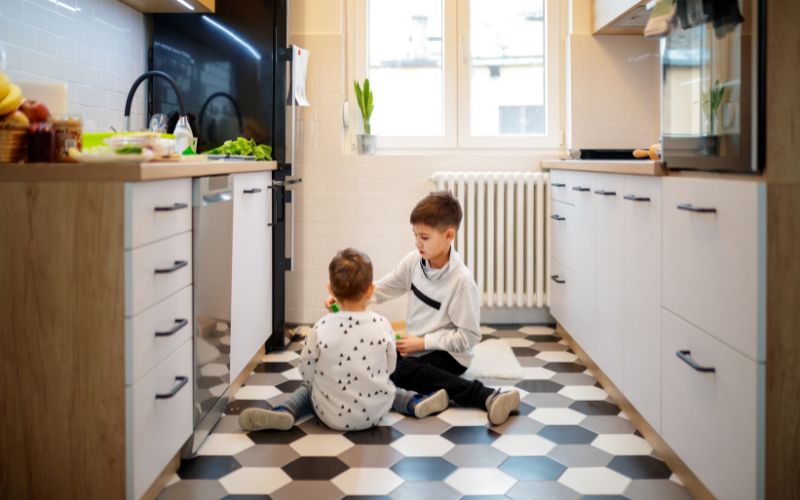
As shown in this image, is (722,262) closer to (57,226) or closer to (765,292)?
(765,292)

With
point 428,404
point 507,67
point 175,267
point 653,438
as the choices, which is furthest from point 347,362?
point 507,67

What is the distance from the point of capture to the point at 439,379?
3076 mm

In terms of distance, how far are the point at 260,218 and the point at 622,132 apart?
2.16m

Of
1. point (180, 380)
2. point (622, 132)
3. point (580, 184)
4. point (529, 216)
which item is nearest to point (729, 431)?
point (180, 380)

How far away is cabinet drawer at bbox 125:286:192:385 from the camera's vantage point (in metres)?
1.88

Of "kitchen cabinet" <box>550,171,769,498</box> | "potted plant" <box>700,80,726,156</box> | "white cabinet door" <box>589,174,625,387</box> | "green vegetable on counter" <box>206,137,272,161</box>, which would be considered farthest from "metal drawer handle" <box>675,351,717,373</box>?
"green vegetable on counter" <box>206,137,272,161</box>

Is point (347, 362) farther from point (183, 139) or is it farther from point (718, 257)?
point (718, 257)

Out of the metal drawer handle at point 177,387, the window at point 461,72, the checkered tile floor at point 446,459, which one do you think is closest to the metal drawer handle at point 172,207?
the metal drawer handle at point 177,387

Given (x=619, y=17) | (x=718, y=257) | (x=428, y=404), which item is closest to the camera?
(x=718, y=257)

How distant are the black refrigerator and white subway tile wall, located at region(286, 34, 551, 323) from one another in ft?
1.75

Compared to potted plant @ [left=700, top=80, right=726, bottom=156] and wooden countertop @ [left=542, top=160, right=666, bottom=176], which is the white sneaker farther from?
potted plant @ [left=700, top=80, right=726, bottom=156]

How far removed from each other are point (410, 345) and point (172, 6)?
1.92m

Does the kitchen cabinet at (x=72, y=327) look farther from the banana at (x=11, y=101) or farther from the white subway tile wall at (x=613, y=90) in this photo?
the white subway tile wall at (x=613, y=90)

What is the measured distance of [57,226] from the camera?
6.06ft
